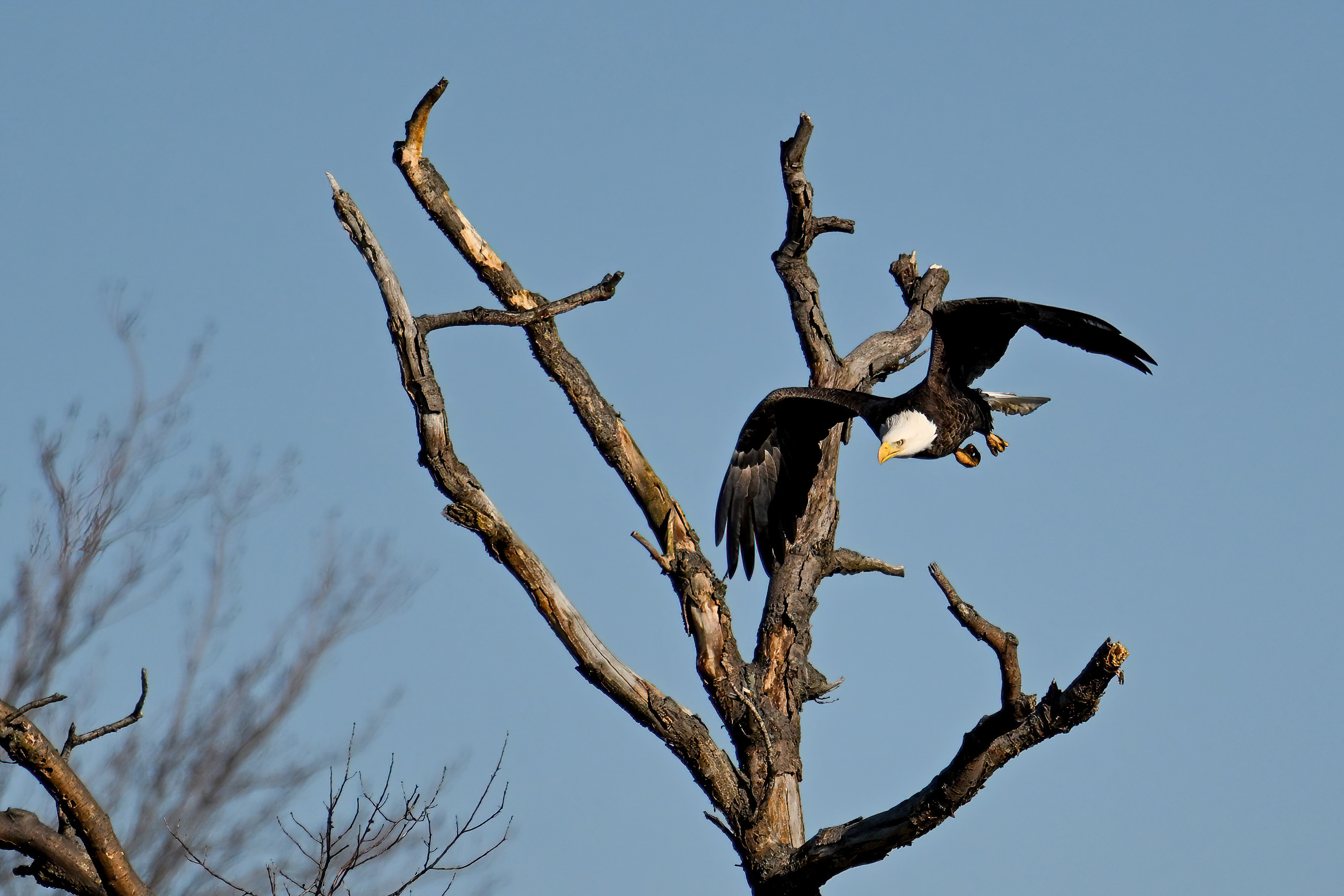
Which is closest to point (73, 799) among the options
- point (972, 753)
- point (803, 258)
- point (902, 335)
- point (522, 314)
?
point (522, 314)

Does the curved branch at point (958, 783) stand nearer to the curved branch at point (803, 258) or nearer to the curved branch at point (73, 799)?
the curved branch at point (73, 799)

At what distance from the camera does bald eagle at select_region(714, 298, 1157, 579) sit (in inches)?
234

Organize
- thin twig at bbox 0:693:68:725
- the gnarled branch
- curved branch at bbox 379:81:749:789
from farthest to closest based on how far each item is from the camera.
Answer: the gnarled branch, curved branch at bbox 379:81:749:789, thin twig at bbox 0:693:68:725

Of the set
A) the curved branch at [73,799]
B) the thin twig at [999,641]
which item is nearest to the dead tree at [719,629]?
the thin twig at [999,641]

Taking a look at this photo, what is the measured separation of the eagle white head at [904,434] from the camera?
5953 millimetres

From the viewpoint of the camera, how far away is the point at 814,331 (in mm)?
6359

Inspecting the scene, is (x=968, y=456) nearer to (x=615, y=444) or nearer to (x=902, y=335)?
(x=902, y=335)

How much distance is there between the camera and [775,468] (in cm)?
659

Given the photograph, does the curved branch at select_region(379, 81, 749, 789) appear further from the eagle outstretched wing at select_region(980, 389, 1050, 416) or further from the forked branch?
the eagle outstretched wing at select_region(980, 389, 1050, 416)

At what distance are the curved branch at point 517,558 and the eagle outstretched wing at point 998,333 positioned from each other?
7.15 ft

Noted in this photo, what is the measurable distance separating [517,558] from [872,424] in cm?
215

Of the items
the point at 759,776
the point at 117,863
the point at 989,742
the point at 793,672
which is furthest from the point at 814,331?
the point at 117,863

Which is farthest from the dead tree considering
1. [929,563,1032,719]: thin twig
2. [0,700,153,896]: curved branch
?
[0,700,153,896]: curved branch

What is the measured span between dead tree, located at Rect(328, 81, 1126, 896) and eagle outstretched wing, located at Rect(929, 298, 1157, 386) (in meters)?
0.87
